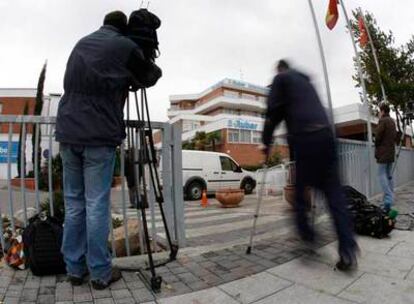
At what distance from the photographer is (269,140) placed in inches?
120

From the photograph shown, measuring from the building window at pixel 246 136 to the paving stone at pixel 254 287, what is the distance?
36370 mm

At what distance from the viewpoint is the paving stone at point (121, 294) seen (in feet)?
9.16

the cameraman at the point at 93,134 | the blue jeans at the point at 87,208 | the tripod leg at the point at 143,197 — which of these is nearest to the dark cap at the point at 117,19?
the cameraman at the point at 93,134

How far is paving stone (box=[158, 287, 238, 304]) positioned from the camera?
2672 mm

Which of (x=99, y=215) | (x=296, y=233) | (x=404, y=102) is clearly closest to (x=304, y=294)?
(x=296, y=233)

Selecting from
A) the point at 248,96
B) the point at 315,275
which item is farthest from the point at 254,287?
the point at 248,96

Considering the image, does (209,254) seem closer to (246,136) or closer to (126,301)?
(126,301)

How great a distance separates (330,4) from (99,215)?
37.7 ft

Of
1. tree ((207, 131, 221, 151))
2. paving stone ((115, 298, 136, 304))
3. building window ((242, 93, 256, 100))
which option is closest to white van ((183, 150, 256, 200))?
paving stone ((115, 298, 136, 304))

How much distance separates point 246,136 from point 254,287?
3725 centimetres

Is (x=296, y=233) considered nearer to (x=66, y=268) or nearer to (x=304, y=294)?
(x=304, y=294)

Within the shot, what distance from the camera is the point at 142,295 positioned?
2816 millimetres

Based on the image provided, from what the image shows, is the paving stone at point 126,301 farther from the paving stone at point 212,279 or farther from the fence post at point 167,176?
the fence post at point 167,176

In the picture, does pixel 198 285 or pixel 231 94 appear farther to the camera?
pixel 231 94
